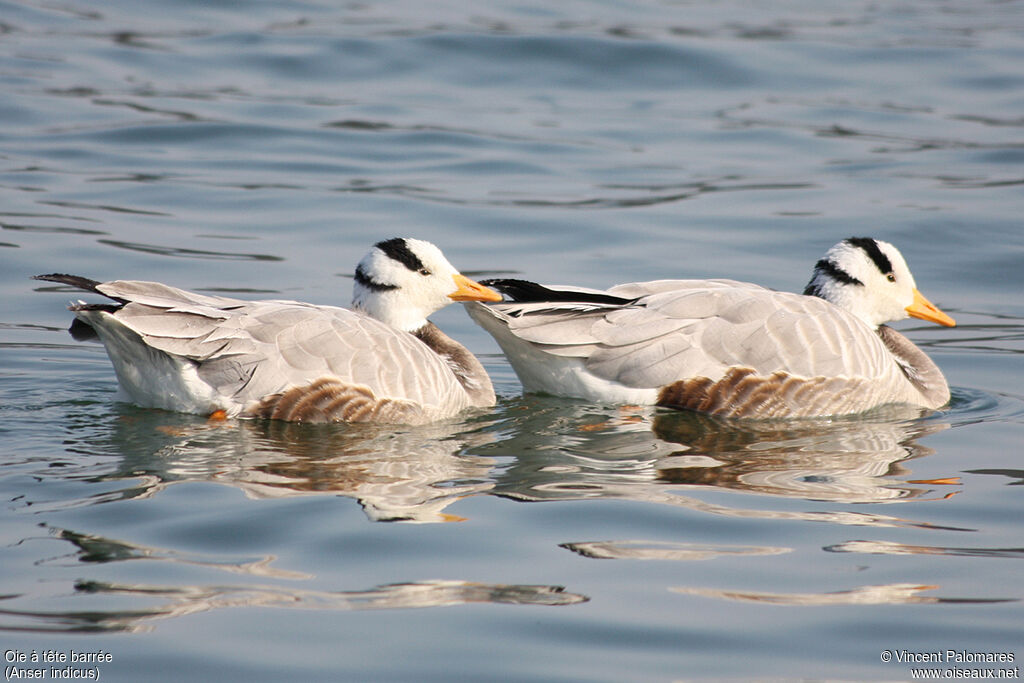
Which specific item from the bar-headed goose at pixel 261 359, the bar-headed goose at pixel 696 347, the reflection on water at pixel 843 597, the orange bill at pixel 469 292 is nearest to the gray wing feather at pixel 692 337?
the bar-headed goose at pixel 696 347

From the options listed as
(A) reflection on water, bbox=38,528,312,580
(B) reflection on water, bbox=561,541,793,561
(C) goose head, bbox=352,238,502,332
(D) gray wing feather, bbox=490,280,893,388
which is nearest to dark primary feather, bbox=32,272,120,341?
(C) goose head, bbox=352,238,502,332

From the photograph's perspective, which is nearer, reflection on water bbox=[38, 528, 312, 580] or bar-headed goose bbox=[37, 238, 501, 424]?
reflection on water bbox=[38, 528, 312, 580]

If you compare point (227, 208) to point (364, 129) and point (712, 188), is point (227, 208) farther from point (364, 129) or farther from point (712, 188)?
point (712, 188)

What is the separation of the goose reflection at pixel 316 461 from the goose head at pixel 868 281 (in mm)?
3348

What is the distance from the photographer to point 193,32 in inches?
985

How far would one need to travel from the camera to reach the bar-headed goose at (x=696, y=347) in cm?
988

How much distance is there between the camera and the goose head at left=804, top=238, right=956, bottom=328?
10.8 metres

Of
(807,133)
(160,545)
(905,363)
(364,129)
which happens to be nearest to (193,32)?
(364,129)

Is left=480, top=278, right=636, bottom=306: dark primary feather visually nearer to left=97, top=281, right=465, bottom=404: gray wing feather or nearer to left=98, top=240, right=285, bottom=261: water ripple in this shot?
left=97, top=281, right=465, bottom=404: gray wing feather

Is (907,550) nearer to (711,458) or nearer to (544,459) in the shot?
(711,458)

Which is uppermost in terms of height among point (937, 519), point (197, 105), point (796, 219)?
point (197, 105)

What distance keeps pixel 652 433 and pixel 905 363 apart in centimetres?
267

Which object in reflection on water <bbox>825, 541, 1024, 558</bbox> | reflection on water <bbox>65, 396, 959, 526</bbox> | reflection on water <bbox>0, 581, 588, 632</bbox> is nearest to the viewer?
reflection on water <bbox>0, 581, 588, 632</bbox>

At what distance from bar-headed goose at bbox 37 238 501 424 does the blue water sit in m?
0.21
